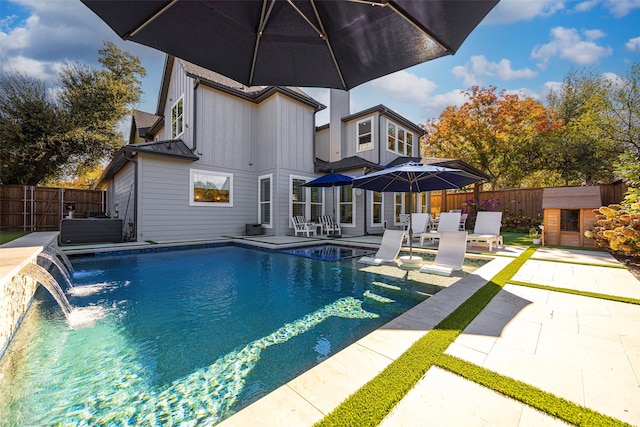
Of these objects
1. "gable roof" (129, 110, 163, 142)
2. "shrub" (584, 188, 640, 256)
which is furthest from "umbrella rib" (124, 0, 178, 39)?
"gable roof" (129, 110, 163, 142)

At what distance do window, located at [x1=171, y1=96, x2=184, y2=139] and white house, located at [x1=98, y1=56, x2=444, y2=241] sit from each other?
44mm

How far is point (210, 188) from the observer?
10508 millimetres

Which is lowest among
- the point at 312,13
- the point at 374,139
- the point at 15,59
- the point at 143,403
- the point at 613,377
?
the point at 143,403

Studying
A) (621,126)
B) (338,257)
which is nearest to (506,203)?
(621,126)

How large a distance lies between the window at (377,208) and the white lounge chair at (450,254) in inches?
261

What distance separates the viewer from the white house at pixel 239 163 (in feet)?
30.8

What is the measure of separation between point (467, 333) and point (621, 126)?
16.0 metres

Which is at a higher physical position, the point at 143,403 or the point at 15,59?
the point at 15,59

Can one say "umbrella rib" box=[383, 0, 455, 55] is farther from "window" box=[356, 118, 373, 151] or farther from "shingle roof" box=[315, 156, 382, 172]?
"window" box=[356, 118, 373, 151]

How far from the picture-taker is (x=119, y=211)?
11.5 m

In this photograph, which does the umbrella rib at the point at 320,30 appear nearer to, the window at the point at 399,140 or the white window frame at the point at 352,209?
the white window frame at the point at 352,209

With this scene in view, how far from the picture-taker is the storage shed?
754cm

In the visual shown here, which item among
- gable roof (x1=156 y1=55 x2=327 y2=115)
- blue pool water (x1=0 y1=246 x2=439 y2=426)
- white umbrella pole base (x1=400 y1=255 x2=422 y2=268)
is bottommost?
blue pool water (x1=0 y1=246 x2=439 y2=426)

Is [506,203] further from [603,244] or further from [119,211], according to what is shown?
[119,211]
